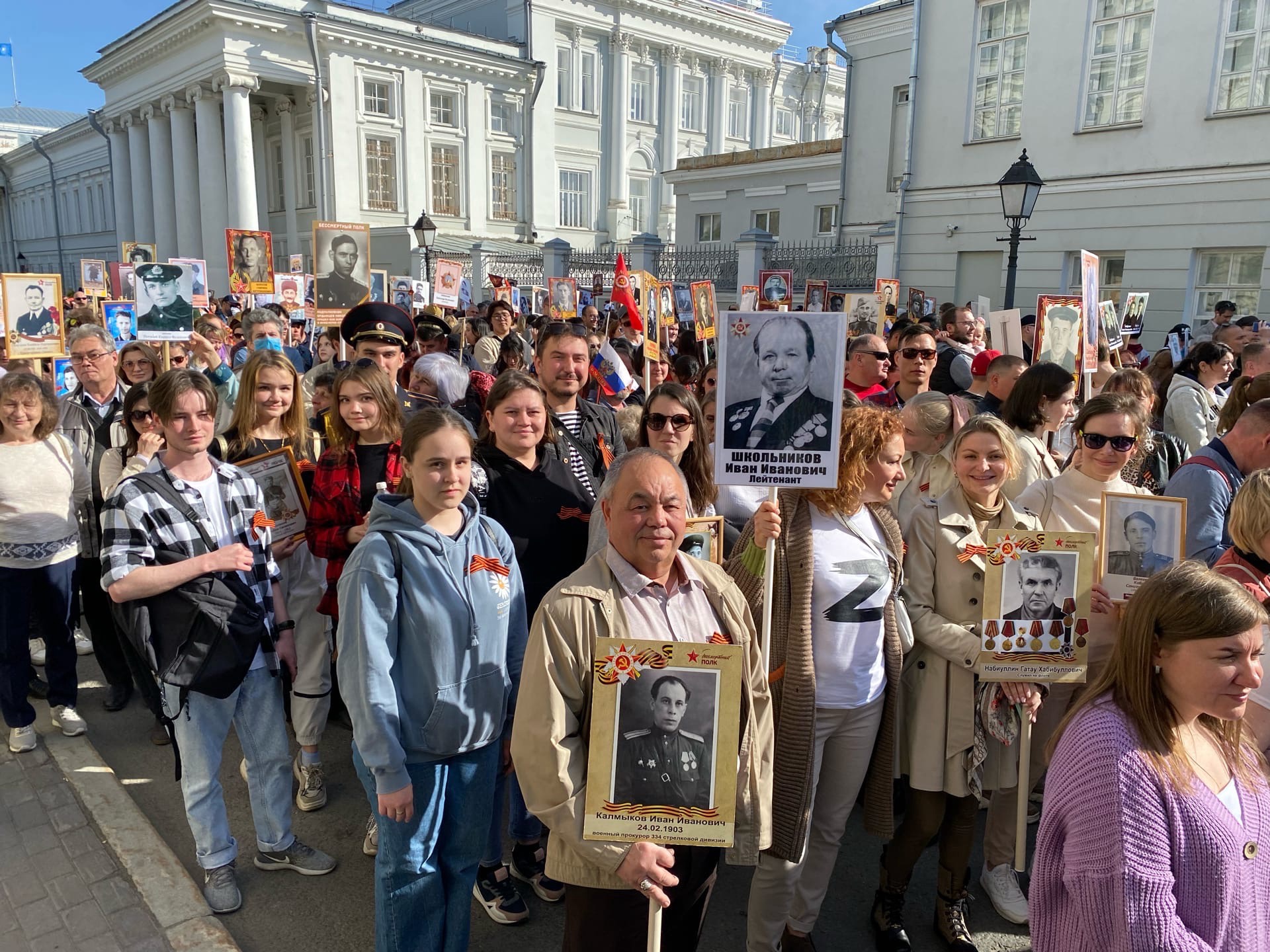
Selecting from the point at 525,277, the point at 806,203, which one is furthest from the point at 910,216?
the point at 525,277

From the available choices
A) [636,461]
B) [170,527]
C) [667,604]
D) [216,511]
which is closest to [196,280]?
[216,511]

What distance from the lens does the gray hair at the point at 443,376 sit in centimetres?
536

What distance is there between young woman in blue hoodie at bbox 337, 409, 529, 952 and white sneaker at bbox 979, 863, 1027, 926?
2078mm

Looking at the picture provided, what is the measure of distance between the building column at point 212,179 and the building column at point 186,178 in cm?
159

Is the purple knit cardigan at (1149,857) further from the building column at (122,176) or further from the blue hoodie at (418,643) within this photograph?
the building column at (122,176)

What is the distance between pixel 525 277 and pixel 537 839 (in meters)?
28.2

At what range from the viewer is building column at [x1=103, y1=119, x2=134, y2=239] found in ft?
145

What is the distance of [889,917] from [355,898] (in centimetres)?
211

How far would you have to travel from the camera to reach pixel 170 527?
3.11 metres

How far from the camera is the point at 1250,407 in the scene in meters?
3.56

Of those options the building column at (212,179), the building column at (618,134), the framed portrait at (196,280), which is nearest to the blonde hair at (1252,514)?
the framed portrait at (196,280)

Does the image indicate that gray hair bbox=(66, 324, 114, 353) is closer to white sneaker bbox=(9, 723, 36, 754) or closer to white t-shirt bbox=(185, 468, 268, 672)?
white sneaker bbox=(9, 723, 36, 754)

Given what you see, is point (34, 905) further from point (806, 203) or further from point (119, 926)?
point (806, 203)

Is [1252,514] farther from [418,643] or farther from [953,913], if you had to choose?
[418,643]
